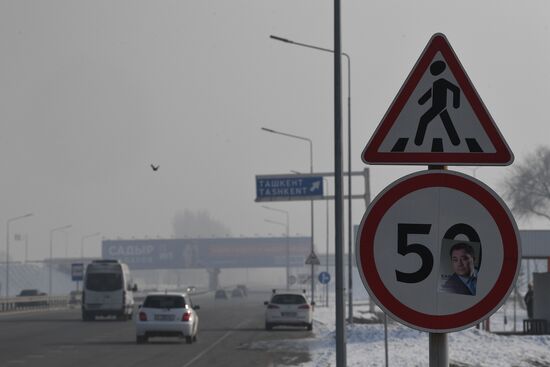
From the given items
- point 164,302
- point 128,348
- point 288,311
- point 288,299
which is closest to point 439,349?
point 128,348

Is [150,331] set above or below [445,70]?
below

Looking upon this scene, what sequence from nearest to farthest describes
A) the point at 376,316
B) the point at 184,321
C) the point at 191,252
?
the point at 184,321 → the point at 376,316 → the point at 191,252

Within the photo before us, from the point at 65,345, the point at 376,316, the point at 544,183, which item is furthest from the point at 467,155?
the point at 544,183

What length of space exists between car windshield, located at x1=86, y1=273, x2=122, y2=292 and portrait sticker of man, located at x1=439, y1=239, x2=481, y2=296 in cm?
5427

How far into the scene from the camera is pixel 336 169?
15.9m

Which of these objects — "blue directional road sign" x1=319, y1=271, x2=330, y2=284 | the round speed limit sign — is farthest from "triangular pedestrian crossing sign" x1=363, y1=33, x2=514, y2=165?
"blue directional road sign" x1=319, y1=271, x2=330, y2=284

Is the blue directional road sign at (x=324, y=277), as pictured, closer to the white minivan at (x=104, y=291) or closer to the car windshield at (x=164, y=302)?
the white minivan at (x=104, y=291)

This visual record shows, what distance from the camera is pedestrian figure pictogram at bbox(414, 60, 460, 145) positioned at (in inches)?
207

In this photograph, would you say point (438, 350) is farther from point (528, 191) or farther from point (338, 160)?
point (528, 191)

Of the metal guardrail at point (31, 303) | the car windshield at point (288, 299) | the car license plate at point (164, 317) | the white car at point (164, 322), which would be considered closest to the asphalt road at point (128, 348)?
the white car at point (164, 322)

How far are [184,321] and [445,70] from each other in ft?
108

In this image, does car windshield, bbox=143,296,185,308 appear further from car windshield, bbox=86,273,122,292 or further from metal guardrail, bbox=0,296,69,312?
metal guardrail, bbox=0,296,69,312

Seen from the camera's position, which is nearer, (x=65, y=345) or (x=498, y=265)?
(x=498, y=265)

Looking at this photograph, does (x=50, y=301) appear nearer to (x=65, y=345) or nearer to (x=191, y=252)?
(x=65, y=345)
